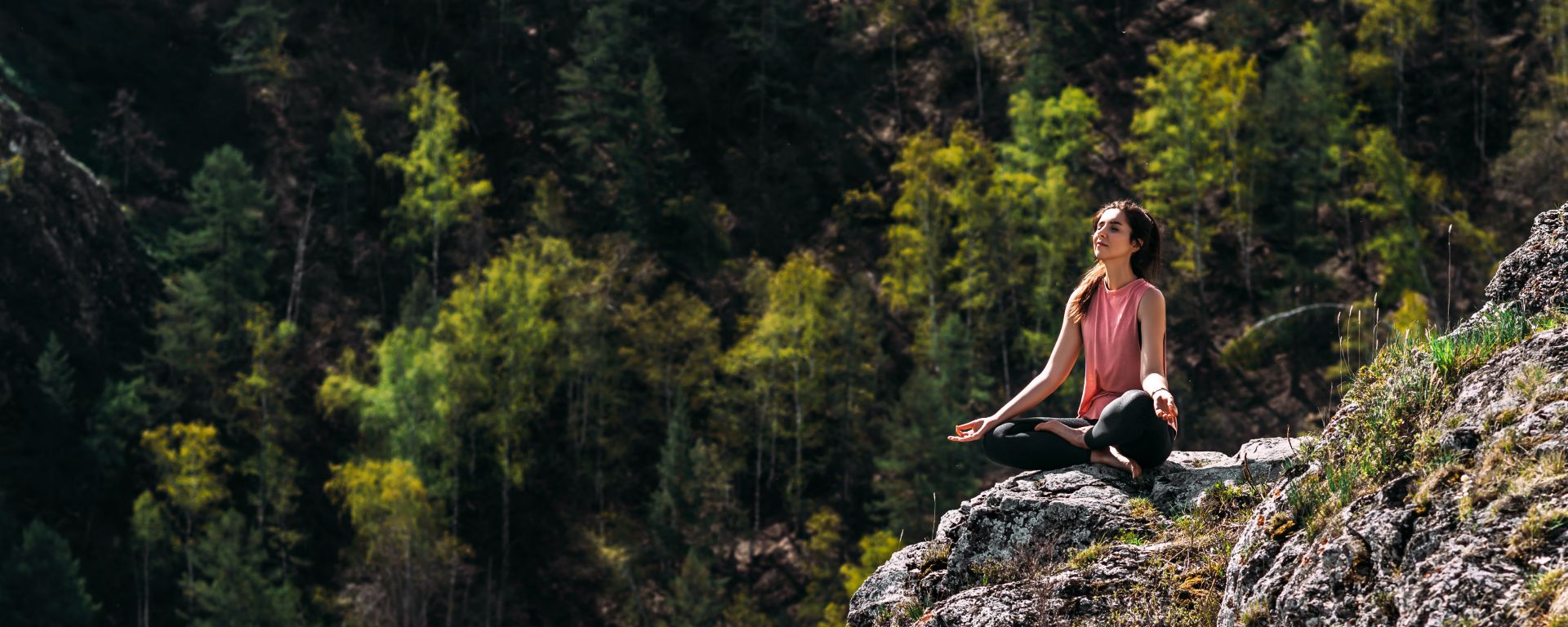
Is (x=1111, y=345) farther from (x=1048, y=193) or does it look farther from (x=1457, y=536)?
(x=1048, y=193)

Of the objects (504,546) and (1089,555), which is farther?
(504,546)

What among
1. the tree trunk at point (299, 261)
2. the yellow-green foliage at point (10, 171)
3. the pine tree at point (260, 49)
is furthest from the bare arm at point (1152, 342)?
the pine tree at point (260, 49)

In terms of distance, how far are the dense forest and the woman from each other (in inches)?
1636

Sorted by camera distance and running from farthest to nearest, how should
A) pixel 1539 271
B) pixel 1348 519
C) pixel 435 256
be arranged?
pixel 435 256 < pixel 1539 271 < pixel 1348 519

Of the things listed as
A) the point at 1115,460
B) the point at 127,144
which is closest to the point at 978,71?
the point at 127,144

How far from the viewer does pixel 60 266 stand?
6147cm

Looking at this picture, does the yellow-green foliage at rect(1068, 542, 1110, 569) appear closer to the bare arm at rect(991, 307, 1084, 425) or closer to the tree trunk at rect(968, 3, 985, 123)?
the bare arm at rect(991, 307, 1084, 425)

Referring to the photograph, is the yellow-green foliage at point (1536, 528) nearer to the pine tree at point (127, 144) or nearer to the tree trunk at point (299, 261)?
the tree trunk at point (299, 261)

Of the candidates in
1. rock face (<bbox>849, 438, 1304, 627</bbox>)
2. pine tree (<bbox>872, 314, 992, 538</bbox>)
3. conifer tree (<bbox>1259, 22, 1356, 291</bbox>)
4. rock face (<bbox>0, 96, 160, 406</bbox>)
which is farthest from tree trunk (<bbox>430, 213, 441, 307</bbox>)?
rock face (<bbox>849, 438, 1304, 627</bbox>)

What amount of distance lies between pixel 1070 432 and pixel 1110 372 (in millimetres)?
382

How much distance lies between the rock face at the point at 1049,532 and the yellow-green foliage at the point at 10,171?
61.6 meters

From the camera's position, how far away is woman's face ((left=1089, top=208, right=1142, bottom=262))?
26.8ft

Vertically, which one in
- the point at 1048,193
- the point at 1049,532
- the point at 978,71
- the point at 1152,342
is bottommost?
the point at 1049,532

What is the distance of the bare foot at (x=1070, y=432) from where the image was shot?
27.0 ft
